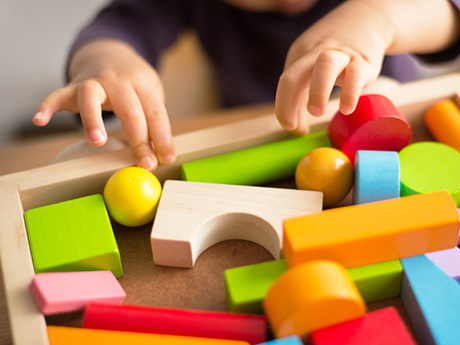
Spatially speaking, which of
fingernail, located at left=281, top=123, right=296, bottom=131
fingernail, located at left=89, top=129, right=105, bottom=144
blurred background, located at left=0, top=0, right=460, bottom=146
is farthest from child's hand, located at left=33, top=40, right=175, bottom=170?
blurred background, located at left=0, top=0, right=460, bottom=146

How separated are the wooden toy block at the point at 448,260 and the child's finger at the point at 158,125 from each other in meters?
0.31

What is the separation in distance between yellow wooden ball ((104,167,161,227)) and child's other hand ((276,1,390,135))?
0.18 metres

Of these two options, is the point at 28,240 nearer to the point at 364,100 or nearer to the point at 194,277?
the point at 194,277

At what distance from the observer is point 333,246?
1.16 feet

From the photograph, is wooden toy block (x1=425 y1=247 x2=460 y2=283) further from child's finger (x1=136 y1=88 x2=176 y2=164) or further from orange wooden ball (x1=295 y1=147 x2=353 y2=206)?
child's finger (x1=136 y1=88 x2=176 y2=164)

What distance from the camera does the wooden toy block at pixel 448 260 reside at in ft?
1.22

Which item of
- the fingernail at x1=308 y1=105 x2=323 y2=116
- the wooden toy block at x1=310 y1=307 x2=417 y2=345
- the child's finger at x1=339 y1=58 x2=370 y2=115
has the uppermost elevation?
the child's finger at x1=339 y1=58 x2=370 y2=115

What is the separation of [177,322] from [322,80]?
0.30 m

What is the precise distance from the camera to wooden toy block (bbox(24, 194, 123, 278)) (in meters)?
0.39

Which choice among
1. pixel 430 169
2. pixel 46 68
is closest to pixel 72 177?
pixel 430 169

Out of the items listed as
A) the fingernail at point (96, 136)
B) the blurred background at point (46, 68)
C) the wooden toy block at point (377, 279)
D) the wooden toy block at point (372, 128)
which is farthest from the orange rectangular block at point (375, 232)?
the blurred background at point (46, 68)

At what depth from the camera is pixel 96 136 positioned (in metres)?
0.49

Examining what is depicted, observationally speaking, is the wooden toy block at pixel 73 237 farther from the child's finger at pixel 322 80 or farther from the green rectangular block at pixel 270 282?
the child's finger at pixel 322 80

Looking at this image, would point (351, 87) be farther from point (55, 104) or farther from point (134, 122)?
point (55, 104)
